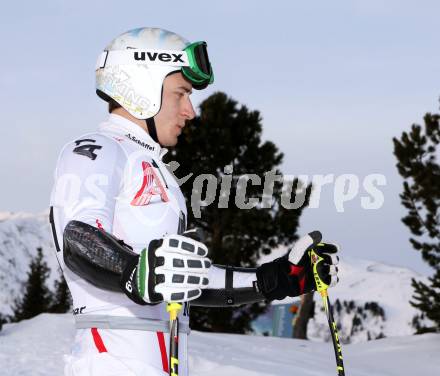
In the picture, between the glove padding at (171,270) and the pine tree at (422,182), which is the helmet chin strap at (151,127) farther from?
the pine tree at (422,182)

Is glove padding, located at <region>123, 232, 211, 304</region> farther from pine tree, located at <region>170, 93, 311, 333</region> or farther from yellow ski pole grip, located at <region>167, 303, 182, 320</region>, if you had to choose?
pine tree, located at <region>170, 93, 311, 333</region>

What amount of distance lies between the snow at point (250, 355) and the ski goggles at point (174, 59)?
8.25 metres

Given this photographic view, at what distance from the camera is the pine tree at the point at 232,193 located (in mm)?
28625

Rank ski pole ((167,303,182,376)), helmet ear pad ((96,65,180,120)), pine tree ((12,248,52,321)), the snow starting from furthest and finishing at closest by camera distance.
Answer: pine tree ((12,248,52,321)) → the snow → helmet ear pad ((96,65,180,120)) → ski pole ((167,303,182,376))

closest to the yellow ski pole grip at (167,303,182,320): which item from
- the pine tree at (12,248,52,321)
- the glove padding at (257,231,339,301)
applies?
the glove padding at (257,231,339,301)

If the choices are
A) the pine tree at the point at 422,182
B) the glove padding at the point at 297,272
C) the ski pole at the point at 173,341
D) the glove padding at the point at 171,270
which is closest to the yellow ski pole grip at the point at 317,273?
the glove padding at the point at 297,272

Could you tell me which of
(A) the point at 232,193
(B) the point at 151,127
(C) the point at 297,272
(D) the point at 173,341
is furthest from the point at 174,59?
(A) the point at 232,193

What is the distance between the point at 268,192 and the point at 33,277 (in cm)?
2599

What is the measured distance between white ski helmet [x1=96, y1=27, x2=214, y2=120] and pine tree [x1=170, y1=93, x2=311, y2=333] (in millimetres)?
24368

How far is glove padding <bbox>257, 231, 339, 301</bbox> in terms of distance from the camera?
3471 millimetres

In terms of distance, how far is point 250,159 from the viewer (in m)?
30.5

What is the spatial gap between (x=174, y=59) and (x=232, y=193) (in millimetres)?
25396

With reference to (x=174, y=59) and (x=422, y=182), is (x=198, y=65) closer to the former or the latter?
(x=174, y=59)

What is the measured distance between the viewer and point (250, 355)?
14.5 m
